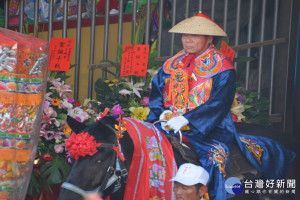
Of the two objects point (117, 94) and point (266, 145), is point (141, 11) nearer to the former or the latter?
point (117, 94)

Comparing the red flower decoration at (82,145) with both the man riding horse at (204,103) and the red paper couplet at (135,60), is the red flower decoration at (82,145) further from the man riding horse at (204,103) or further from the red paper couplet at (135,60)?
the red paper couplet at (135,60)

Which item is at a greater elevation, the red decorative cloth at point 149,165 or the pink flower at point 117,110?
the pink flower at point 117,110

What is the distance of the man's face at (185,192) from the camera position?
3.94 m

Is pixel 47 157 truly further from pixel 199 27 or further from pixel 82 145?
pixel 199 27

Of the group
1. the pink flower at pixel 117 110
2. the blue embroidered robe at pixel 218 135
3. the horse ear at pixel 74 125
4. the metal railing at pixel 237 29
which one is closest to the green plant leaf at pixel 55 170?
the pink flower at pixel 117 110

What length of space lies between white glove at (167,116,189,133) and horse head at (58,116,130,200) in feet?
→ 1.83

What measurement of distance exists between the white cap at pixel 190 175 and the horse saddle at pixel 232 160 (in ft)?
0.61

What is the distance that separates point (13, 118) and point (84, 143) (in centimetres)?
45

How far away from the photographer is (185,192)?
12.9ft

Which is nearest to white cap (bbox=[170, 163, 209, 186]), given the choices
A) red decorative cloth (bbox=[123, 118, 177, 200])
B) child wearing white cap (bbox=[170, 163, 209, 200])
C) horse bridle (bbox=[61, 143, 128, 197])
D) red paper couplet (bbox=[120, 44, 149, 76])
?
child wearing white cap (bbox=[170, 163, 209, 200])

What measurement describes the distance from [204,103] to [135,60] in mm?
1651

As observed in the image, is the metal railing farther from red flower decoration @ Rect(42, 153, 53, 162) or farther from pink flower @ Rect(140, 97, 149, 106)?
red flower decoration @ Rect(42, 153, 53, 162)

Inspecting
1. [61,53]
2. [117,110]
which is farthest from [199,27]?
[61,53]

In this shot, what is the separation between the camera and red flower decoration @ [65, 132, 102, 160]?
374 cm
